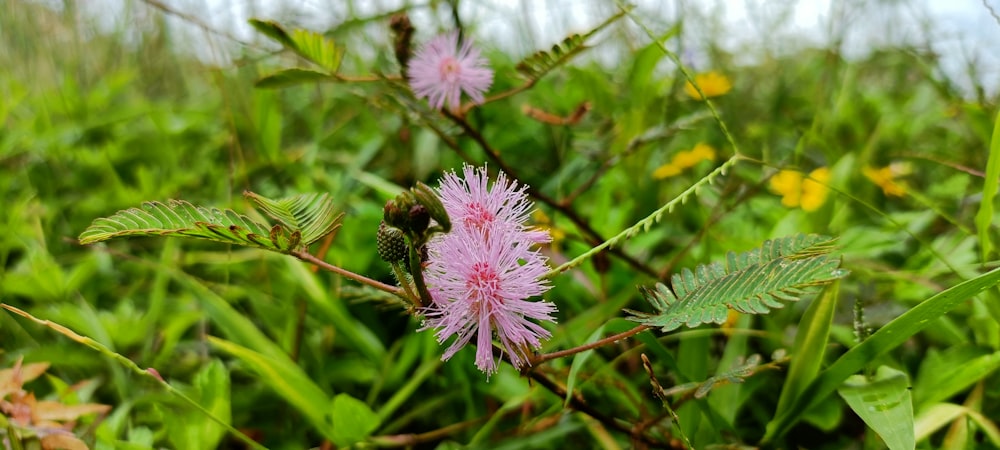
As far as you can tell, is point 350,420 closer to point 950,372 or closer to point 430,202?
point 430,202

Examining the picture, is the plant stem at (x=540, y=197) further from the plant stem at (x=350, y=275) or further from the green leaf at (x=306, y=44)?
the plant stem at (x=350, y=275)

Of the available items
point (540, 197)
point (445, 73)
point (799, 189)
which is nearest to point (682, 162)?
point (799, 189)

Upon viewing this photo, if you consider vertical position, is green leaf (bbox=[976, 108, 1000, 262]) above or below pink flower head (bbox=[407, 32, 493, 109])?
below

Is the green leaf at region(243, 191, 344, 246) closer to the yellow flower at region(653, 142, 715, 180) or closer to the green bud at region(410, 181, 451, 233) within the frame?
the green bud at region(410, 181, 451, 233)

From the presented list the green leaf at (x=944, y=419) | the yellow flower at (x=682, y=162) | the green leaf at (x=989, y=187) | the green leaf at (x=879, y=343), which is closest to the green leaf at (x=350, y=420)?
the green leaf at (x=879, y=343)

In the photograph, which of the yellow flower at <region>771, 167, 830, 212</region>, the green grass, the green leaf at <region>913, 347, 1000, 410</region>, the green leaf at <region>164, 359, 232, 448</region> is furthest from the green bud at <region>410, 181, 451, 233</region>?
the yellow flower at <region>771, 167, 830, 212</region>

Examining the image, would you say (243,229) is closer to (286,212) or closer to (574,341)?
(286,212)
